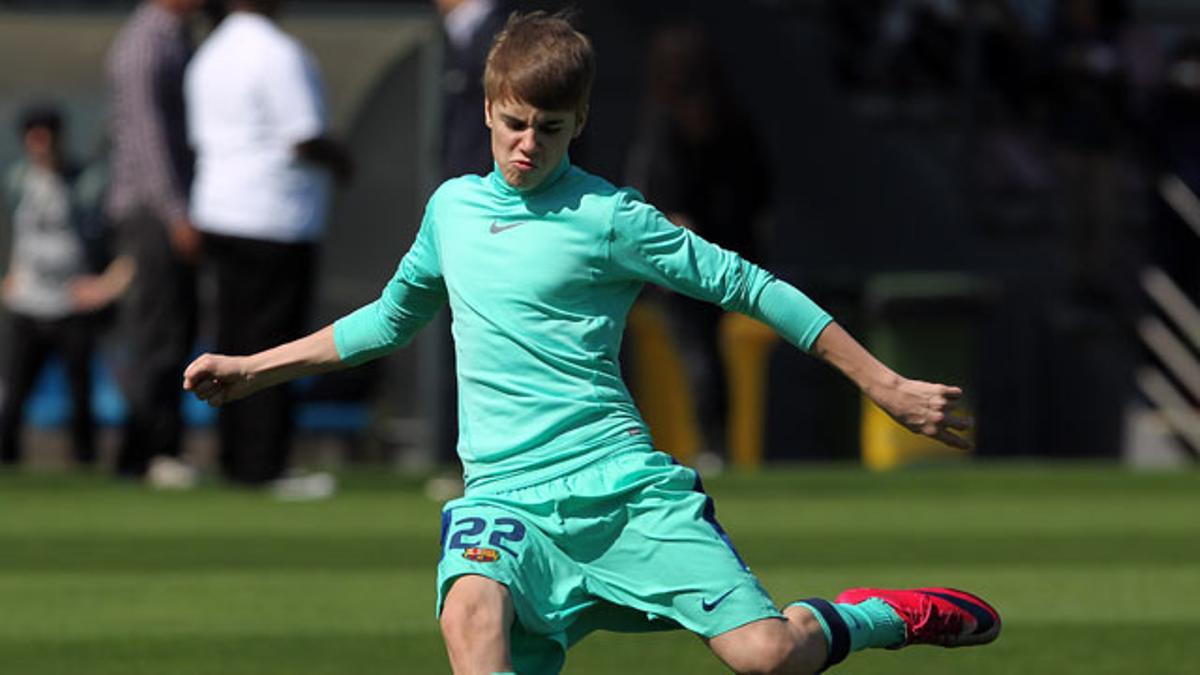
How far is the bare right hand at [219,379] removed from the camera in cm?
601

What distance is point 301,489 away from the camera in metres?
13.9

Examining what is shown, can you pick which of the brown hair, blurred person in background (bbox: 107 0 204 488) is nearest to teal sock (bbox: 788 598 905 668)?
the brown hair

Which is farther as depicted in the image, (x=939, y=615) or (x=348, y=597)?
(x=348, y=597)

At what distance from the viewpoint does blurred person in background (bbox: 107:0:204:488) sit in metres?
14.1

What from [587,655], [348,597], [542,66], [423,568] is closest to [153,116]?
[423,568]

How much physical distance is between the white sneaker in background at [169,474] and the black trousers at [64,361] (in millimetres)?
2769

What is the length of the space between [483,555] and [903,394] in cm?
88

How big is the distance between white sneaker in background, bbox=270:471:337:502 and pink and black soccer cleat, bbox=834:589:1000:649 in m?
7.34

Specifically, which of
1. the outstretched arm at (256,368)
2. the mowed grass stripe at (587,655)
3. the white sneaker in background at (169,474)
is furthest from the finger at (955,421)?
the white sneaker in background at (169,474)

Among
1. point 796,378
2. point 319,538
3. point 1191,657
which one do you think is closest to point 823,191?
point 796,378

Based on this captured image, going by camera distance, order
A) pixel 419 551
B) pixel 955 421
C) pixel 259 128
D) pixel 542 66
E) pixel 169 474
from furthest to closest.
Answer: pixel 169 474, pixel 259 128, pixel 419 551, pixel 542 66, pixel 955 421

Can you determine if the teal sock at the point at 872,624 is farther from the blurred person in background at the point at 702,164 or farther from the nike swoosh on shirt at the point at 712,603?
the blurred person in background at the point at 702,164

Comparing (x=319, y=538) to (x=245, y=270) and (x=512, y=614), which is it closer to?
(x=245, y=270)

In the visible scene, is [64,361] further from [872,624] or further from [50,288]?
[872,624]
